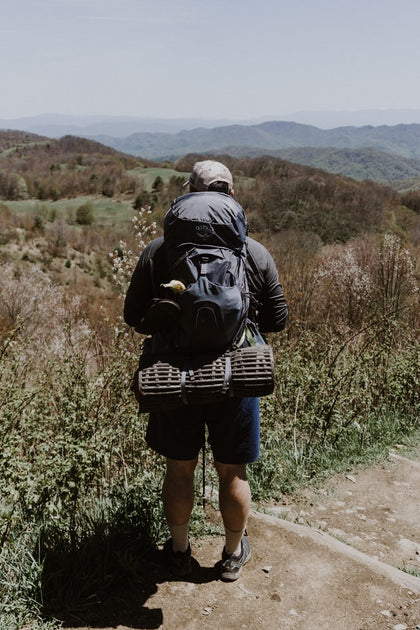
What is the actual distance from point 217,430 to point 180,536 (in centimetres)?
59

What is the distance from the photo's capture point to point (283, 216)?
32.9 metres

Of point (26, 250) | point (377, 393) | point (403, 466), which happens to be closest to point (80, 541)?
point (403, 466)

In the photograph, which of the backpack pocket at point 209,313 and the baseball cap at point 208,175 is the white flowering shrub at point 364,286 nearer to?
the baseball cap at point 208,175

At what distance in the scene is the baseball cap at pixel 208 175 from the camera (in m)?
2.04

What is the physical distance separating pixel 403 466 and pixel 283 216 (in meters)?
30.4

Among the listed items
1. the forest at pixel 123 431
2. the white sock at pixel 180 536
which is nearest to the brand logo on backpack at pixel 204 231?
the forest at pixel 123 431

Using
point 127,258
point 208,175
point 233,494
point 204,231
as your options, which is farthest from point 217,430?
point 127,258

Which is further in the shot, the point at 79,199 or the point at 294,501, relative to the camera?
the point at 79,199

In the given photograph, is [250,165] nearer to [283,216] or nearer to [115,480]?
[283,216]

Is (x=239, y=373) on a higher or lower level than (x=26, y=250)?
higher

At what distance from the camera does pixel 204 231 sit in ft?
6.13

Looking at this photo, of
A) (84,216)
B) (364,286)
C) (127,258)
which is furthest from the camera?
(84,216)

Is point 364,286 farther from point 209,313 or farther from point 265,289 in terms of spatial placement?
point 209,313

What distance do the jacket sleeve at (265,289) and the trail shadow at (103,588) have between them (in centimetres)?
119
